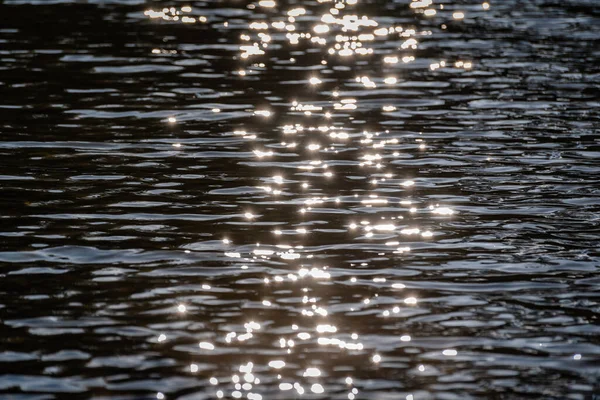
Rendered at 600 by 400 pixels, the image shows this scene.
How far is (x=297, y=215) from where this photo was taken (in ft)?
47.0

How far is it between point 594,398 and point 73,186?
8489 mm

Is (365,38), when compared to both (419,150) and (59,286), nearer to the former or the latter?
(419,150)

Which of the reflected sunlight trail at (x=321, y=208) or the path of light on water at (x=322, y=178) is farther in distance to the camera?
the path of light on water at (x=322, y=178)

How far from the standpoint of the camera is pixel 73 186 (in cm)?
1523

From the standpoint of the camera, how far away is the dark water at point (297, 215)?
1005cm

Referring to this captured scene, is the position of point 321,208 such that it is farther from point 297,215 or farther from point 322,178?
point 322,178

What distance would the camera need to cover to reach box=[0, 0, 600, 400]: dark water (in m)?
10.0

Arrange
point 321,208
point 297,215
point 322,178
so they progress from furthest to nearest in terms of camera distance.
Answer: point 322,178 → point 321,208 → point 297,215

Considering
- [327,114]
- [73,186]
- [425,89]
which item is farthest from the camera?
[425,89]

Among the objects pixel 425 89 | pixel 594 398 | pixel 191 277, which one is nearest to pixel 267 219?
pixel 191 277

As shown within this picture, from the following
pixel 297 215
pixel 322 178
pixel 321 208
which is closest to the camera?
pixel 297 215

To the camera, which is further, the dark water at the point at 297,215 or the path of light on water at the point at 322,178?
the path of light on water at the point at 322,178

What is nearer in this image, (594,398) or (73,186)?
(594,398)

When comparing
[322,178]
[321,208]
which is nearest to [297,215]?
[321,208]
